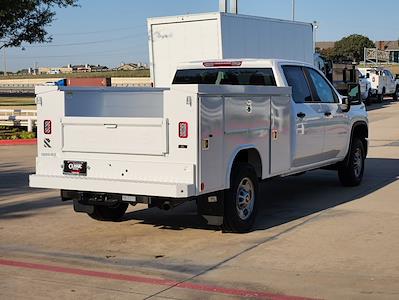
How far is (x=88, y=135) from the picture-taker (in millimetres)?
7387

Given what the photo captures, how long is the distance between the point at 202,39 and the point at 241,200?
12.4m

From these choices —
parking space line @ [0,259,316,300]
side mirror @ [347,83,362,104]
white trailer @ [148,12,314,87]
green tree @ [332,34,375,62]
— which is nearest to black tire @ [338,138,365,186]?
side mirror @ [347,83,362,104]

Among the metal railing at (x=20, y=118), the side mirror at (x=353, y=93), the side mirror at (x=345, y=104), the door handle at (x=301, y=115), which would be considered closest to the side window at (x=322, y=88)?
the side mirror at (x=345, y=104)

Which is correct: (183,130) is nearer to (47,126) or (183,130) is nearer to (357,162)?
(47,126)

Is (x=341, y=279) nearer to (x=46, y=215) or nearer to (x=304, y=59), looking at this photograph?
(x=46, y=215)

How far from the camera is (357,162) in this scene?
36.6 feet

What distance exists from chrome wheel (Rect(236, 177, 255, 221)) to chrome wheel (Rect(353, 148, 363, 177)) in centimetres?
380

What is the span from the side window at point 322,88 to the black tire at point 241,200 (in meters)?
2.62

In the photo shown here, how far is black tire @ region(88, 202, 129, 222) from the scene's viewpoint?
852 centimetres

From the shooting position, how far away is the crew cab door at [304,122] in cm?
895

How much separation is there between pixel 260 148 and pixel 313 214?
4.99 ft

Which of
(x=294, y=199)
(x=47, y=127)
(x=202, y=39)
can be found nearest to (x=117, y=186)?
(x=47, y=127)

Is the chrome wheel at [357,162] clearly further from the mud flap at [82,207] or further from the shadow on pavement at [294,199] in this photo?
the mud flap at [82,207]

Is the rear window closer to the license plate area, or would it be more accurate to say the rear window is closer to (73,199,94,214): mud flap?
(73,199,94,214): mud flap
